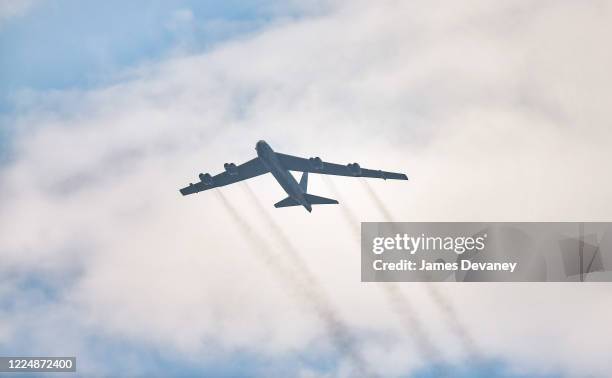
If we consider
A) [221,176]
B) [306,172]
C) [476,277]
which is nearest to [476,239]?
[476,277]

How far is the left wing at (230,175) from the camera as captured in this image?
152875 millimetres

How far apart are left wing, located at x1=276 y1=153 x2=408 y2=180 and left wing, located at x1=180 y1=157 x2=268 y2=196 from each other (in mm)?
4616

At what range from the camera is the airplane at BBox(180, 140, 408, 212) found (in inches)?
5645

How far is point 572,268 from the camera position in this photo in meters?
158

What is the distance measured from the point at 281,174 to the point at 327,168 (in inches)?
360

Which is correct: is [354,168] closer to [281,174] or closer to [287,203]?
[287,203]

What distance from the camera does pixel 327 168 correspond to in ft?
497

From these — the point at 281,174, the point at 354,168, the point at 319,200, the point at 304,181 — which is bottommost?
the point at 319,200

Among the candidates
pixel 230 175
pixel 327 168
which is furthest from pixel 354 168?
pixel 230 175

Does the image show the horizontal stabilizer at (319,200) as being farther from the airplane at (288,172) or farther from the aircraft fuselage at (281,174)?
the aircraft fuselage at (281,174)

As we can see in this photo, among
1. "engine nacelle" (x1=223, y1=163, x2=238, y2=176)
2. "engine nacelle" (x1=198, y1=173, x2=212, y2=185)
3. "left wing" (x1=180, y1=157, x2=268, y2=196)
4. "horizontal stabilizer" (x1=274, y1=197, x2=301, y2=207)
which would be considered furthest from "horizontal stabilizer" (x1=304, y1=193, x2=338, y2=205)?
"engine nacelle" (x1=198, y1=173, x2=212, y2=185)

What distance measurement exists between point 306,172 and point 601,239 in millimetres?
39533

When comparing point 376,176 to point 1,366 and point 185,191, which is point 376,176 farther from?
point 1,366

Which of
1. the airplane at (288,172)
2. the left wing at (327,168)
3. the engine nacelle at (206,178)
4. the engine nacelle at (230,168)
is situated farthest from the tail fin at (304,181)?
the engine nacelle at (206,178)
